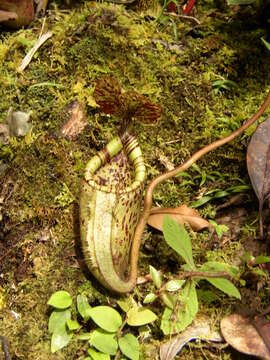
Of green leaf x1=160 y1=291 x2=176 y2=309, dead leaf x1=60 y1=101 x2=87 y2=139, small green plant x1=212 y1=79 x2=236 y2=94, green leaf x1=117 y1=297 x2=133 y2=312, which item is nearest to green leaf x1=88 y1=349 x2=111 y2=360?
green leaf x1=117 y1=297 x2=133 y2=312

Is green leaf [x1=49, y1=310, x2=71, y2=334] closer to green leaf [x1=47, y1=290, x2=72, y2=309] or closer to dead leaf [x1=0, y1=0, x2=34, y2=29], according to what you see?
green leaf [x1=47, y1=290, x2=72, y2=309]

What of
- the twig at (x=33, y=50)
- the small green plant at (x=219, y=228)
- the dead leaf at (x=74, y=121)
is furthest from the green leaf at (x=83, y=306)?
the twig at (x=33, y=50)

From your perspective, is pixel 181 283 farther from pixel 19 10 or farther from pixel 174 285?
pixel 19 10

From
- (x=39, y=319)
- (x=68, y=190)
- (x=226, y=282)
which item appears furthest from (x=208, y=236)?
(x=39, y=319)

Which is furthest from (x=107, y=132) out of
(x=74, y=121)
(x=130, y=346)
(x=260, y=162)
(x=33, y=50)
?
(x=130, y=346)

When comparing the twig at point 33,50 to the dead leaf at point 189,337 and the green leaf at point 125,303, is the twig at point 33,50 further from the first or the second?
the dead leaf at point 189,337

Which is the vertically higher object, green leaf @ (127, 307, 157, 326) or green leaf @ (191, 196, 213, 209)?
green leaf @ (191, 196, 213, 209)
